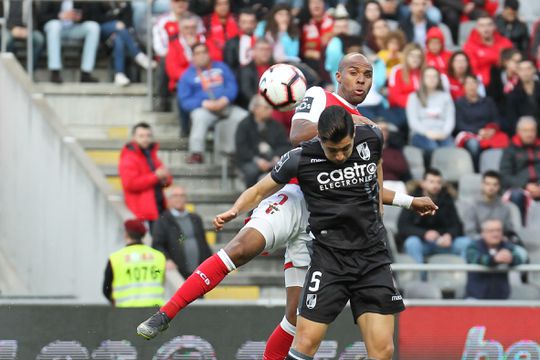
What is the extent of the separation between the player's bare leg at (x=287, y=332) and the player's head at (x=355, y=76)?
1480 mm

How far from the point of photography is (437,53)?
18156 mm

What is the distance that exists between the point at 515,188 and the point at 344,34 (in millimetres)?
2736

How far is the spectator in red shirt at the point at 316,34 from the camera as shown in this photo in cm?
1784

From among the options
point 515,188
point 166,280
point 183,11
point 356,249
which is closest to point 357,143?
point 356,249

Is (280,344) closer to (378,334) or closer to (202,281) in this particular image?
(202,281)

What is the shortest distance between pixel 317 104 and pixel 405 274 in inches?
200

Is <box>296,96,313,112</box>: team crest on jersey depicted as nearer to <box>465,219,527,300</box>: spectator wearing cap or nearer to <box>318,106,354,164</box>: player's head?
<box>318,106,354,164</box>: player's head

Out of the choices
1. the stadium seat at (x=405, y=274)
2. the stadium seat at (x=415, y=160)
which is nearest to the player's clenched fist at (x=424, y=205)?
the stadium seat at (x=405, y=274)

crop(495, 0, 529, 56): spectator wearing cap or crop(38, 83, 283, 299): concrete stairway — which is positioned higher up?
crop(495, 0, 529, 56): spectator wearing cap

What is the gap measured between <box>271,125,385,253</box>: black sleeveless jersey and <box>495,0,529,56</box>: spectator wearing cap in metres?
9.44

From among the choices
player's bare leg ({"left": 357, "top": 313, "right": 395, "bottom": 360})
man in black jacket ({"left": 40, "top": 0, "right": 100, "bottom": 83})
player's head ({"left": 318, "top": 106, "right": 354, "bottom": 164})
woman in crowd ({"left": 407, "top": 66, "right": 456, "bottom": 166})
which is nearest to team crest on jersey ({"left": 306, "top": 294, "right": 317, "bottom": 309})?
player's bare leg ({"left": 357, "top": 313, "right": 395, "bottom": 360})

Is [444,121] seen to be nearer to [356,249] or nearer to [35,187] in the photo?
[35,187]

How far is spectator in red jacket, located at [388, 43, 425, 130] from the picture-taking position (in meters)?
17.4

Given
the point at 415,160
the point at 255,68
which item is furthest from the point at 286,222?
the point at 255,68
